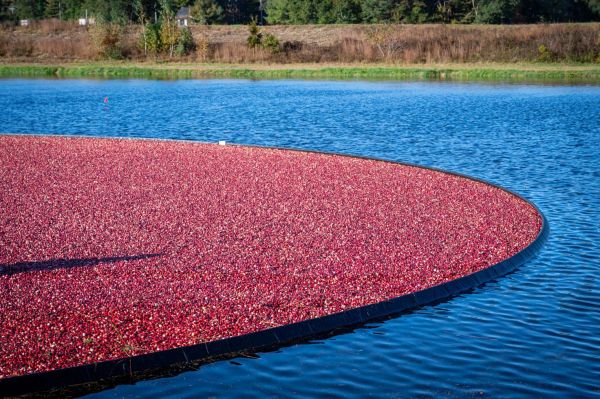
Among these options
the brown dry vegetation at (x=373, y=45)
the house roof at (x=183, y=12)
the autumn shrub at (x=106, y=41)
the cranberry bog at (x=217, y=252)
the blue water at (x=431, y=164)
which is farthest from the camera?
the house roof at (x=183, y=12)

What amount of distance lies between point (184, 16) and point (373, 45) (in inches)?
1480

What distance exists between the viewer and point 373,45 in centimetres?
5250

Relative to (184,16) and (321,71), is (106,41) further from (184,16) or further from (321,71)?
(184,16)

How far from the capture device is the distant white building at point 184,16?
82.9 meters

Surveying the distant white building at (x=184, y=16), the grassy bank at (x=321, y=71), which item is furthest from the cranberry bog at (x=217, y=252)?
the distant white building at (x=184, y=16)

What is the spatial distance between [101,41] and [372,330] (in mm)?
51775

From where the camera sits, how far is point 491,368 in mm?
6742

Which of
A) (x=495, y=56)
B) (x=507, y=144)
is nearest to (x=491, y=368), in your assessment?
(x=507, y=144)

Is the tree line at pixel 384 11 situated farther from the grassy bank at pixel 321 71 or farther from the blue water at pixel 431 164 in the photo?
the blue water at pixel 431 164

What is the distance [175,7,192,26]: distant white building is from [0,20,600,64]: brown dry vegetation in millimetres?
13930

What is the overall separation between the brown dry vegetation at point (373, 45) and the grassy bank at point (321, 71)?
2.15 m

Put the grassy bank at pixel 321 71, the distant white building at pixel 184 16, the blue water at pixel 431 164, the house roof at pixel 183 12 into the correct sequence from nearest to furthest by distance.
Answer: the blue water at pixel 431 164 < the grassy bank at pixel 321 71 < the distant white building at pixel 184 16 < the house roof at pixel 183 12

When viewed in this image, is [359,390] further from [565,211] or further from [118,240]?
[565,211]

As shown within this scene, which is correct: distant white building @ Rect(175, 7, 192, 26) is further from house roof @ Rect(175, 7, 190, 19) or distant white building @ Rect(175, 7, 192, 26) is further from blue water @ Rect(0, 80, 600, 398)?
blue water @ Rect(0, 80, 600, 398)
